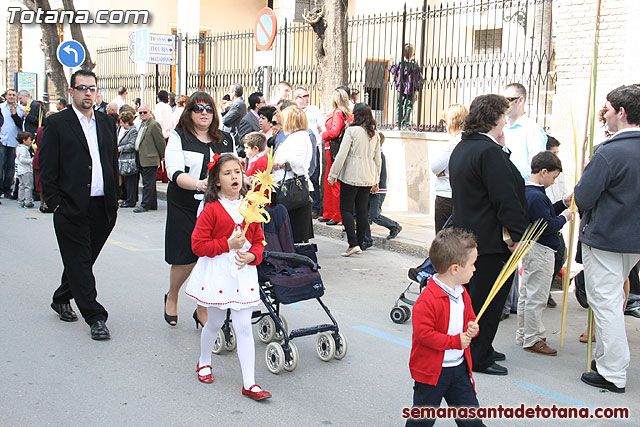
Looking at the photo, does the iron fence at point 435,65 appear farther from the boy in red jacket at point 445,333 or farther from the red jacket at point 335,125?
the boy in red jacket at point 445,333

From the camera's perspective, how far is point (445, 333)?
3615 millimetres

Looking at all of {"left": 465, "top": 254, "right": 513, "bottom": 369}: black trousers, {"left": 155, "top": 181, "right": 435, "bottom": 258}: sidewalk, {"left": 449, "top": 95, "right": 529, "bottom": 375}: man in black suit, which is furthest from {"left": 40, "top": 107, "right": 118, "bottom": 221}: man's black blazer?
Result: {"left": 155, "top": 181, "right": 435, "bottom": 258}: sidewalk

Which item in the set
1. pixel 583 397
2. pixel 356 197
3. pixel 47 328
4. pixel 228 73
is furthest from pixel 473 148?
pixel 228 73

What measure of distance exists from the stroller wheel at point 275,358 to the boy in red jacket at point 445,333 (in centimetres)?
161

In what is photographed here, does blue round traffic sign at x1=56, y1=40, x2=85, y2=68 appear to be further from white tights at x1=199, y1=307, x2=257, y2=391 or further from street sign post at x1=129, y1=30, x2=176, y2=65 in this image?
white tights at x1=199, y1=307, x2=257, y2=391

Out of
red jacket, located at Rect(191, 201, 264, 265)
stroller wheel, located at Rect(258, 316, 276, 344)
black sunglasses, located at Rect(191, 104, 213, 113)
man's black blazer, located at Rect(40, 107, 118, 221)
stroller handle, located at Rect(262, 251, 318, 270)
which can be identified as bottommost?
stroller wheel, located at Rect(258, 316, 276, 344)

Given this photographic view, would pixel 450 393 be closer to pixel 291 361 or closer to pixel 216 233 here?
pixel 291 361

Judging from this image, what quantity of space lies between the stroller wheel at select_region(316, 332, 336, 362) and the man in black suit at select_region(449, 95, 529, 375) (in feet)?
3.31

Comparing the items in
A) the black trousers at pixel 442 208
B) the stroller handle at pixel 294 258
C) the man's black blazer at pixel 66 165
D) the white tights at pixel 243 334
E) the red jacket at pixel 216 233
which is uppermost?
the man's black blazer at pixel 66 165

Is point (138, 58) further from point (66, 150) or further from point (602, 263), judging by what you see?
point (602, 263)

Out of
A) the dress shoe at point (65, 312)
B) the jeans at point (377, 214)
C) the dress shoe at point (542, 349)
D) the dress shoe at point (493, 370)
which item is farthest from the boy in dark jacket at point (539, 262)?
the jeans at point (377, 214)

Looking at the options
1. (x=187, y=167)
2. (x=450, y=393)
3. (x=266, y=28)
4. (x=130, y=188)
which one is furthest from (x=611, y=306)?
(x=130, y=188)

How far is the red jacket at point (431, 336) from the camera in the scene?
349 cm

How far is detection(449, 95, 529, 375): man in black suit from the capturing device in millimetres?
4969
